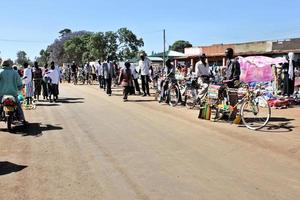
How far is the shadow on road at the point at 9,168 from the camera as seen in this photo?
7.53 m

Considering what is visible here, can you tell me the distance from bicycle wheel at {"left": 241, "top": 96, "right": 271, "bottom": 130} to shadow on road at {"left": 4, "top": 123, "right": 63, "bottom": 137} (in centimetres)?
486

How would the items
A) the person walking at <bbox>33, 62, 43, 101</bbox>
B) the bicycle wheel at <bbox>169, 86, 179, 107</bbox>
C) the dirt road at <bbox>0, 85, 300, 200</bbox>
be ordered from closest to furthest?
the dirt road at <bbox>0, 85, 300, 200</bbox> → the bicycle wheel at <bbox>169, 86, 179, 107</bbox> → the person walking at <bbox>33, 62, 43, 101</bbox>

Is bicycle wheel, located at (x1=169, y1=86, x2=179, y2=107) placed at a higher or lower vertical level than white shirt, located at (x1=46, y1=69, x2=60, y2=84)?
lower

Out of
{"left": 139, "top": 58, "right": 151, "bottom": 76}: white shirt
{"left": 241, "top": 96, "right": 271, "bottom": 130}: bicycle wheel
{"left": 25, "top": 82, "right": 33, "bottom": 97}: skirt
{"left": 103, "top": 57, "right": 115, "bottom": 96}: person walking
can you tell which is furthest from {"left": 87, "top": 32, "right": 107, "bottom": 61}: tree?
{"left": 241, "top": 96, "right": 271, "bottom": 130}: bicycle wheel

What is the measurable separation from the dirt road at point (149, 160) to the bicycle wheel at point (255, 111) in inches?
16.1

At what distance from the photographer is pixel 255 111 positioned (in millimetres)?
12000

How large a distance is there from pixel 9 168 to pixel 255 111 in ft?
22.1

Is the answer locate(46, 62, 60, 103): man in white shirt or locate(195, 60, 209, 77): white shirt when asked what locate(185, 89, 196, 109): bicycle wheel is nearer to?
locate(195, 60, 209, 77): white shirt

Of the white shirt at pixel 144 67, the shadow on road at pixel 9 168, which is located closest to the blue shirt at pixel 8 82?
the shadow on road at pixel 9 168

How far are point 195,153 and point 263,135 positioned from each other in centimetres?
253

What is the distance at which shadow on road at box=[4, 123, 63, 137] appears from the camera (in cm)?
1121

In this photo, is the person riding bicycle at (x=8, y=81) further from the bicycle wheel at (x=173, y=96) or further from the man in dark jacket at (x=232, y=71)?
the bicycle wheel at (x=173, y=96)

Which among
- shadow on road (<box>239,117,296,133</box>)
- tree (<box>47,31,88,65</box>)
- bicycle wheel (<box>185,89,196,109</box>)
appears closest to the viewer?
shadow on road (<box>239,117,296,133</box>)

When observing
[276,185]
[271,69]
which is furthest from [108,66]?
[276,185]
